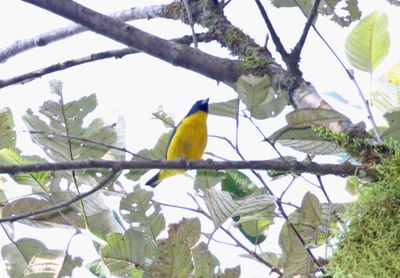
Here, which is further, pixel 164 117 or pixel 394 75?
pixel 164 117

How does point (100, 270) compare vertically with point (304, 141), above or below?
below

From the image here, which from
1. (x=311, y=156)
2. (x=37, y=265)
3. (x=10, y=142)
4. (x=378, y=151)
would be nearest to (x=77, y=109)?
(x=10, y=142)

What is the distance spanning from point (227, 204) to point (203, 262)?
19cm

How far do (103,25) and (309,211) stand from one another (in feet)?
2.53

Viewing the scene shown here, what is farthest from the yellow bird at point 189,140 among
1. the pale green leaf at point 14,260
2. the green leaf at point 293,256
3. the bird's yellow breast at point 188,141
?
the green leaf at point 293,256

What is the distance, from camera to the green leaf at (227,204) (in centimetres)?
212

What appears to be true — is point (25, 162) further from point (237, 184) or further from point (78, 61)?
point (237, 184)

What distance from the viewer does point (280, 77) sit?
2.19 meters

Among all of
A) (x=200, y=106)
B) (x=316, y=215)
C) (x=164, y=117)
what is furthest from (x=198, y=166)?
(x=200, y=106)

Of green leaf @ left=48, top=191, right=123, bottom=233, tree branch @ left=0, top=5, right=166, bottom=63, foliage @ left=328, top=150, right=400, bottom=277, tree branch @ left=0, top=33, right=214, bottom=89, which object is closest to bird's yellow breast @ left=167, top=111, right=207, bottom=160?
tree branch @ left=0, top=5, right=166, bottom=63

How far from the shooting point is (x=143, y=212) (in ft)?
7.56

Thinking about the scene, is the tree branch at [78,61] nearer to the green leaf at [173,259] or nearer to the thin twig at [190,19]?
the thin twig at [190,19]

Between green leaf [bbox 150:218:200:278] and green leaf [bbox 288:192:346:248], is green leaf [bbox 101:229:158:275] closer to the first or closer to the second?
green leaf [bbox 150:218:200:278]

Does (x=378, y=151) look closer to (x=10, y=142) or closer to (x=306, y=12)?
(x=306, y=12)
